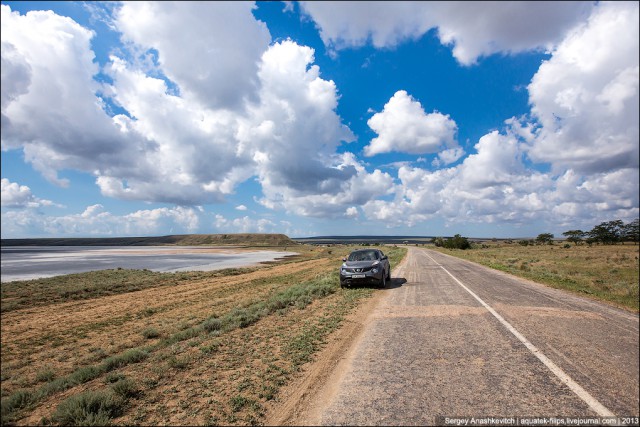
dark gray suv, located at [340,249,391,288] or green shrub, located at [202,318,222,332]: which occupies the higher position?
dark gray suv, located at [340,249,391,288]

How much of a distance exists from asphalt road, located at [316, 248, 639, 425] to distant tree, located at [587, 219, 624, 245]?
4376 inches

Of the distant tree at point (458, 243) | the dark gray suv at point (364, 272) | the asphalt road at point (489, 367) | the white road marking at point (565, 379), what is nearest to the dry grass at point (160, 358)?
the dark gray suv at point (364, 272)

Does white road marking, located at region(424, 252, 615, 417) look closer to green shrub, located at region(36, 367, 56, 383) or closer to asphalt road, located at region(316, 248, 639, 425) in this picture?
asphalt road, located at region(316, 248, 639, 425)

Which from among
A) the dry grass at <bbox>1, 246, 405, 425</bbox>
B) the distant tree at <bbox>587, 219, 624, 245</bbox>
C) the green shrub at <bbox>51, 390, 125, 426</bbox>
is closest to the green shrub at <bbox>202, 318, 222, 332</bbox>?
the dry grass at <bbox>1, 246, 405, 425</bbox>

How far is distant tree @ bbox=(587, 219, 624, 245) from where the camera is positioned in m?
92.0

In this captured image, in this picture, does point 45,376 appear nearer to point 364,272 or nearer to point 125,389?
point 125,389

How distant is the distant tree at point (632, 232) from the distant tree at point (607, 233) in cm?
126

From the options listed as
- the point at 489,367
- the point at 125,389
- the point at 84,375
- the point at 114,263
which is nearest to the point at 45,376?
the point at 84,375

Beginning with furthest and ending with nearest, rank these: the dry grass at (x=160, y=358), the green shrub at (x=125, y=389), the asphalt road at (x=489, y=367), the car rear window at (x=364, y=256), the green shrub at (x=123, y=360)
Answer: the car rear window at (x=364, y=256), the green shrub at (x=123, y=360), the green shrub at (x=125, y=389), the dry grass at (x=160, y=358), the asphalt road at (x=489, y=367)

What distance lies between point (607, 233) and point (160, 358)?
12406 centimetres

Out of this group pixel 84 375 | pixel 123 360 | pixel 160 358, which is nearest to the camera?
pixel 84 375

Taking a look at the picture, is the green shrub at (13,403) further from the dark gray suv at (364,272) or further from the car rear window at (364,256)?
the car rear window at (364,256)

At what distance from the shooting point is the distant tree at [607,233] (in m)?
92.0

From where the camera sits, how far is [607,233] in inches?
3708
